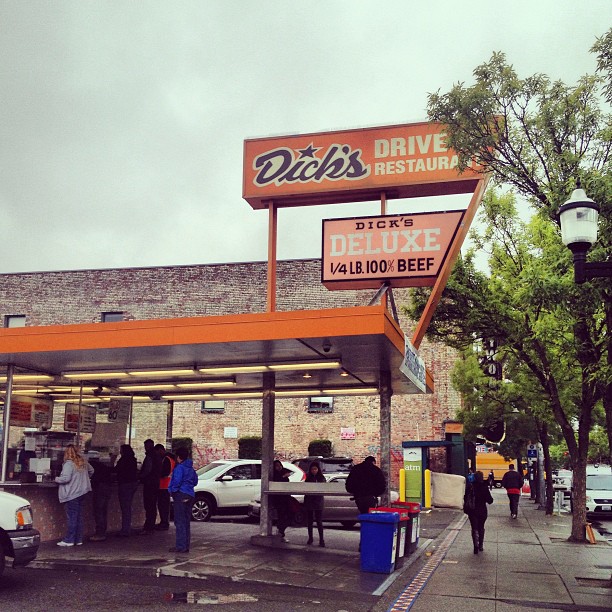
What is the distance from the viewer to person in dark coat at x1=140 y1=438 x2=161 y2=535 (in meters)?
15.9

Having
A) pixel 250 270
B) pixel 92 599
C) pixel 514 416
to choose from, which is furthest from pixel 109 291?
pixel 92 599

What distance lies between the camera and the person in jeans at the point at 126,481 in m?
15.1

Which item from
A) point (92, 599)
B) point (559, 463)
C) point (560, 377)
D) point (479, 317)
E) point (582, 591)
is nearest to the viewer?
Answer: point (92, 599)

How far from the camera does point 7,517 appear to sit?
31.1ft

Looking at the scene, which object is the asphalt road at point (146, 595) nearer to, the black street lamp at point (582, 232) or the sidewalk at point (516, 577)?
the sidewalk at point (516, 577)

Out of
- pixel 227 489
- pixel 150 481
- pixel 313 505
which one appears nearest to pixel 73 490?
pixel 150 481

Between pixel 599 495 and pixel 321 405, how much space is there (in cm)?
1251

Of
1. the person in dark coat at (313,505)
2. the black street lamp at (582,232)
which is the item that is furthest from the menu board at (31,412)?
the black street lamp at (582,232)

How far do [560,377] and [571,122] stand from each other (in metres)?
12.1

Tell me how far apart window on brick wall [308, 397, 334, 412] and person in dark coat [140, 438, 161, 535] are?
19.0 m

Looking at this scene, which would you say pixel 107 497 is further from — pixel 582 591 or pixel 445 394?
pixel 445 394

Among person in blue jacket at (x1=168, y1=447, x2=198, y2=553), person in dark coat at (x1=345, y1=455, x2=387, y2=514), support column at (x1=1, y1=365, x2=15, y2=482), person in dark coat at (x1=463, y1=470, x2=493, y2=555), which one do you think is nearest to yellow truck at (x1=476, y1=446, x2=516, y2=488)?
person in dark coat at (x1=463, y1=470, x2=493, y2=555)

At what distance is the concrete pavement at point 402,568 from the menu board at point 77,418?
9.76 feet

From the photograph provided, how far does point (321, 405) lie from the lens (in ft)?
115
